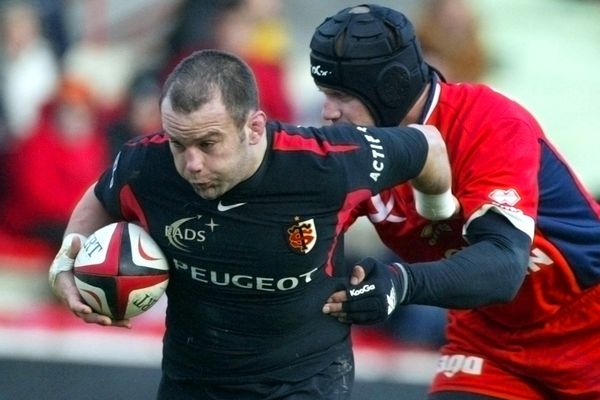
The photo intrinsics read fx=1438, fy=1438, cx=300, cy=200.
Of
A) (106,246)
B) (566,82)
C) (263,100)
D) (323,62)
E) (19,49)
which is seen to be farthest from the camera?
(566,82)

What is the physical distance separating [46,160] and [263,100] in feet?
5.32

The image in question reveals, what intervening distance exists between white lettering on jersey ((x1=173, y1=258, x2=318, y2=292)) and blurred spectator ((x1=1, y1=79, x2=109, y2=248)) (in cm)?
509

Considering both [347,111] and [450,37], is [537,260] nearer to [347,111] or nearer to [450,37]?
[347,111]

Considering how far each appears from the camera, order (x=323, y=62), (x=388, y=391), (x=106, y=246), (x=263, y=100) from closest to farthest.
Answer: (x=106, y=246) < (x=323, y=62) < (x=388, y=391) < (x=263, y=100)

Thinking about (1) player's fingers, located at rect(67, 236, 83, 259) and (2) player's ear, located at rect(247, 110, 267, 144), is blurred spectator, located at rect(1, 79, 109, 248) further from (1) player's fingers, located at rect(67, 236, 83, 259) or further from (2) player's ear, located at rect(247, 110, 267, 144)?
(2) player's ear, located at rect(247, 110, 267, 144)

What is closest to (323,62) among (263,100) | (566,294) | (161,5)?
(566,294)

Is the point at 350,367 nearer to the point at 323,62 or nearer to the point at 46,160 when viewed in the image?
the point at 323,62

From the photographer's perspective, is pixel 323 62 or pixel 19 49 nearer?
pixel 323 62

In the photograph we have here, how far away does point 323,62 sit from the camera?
566 cm

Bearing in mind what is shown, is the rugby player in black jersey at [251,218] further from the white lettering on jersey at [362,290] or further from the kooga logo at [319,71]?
the kooga logo at [319,71]

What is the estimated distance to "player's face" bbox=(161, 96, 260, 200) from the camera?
489cm

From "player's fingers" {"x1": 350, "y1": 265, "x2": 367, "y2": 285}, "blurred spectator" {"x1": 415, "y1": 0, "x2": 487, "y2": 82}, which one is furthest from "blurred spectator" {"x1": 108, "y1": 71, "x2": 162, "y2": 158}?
"player's fingers" {"x1": 350, "y1": 265, "x2": 367, "y2": 285}

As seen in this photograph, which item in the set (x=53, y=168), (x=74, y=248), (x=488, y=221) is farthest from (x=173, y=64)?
(x=488, y=221)

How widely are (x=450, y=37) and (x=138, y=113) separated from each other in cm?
232
